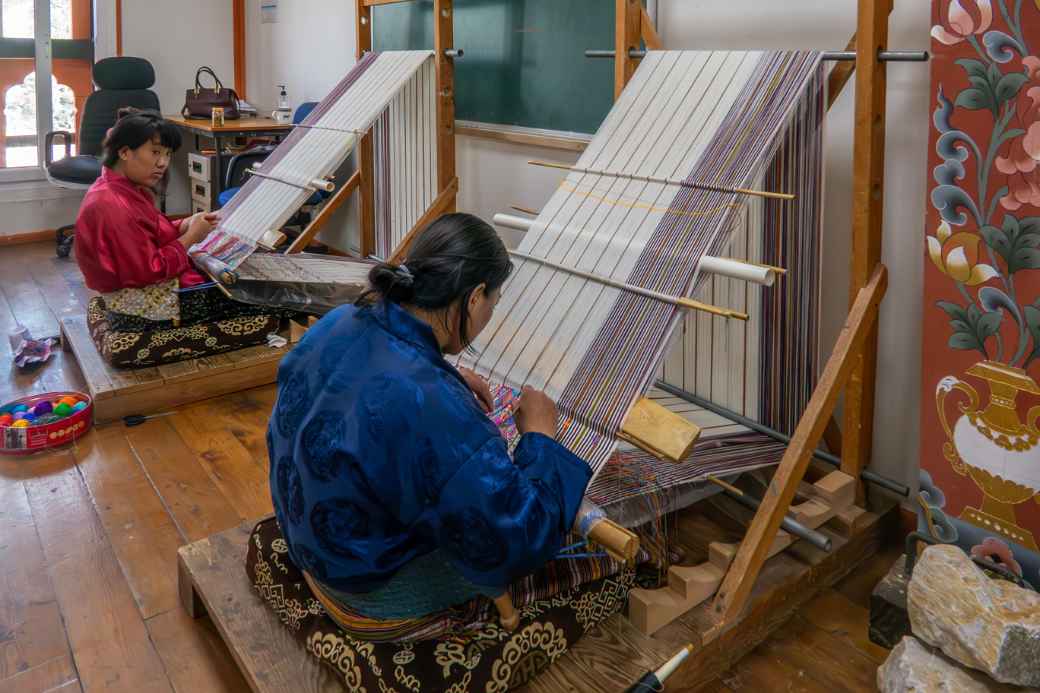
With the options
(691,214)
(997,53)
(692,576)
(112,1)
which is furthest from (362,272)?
(112,1)

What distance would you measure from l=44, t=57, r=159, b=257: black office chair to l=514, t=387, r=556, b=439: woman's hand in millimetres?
4344

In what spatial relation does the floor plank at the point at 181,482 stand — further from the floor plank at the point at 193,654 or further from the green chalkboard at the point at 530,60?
the green chalkboard at the point at 530,60

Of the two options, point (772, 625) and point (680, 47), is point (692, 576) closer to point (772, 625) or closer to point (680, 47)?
point (772, 625)

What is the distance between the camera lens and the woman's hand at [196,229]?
3.16 meters

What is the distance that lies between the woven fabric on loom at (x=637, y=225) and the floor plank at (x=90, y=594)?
0.89 m

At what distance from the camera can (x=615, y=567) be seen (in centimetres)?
163

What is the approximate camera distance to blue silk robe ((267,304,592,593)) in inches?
45.3

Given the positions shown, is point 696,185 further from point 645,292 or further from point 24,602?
point 24,602

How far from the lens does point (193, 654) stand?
1.72 meters

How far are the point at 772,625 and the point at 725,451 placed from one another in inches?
15.1

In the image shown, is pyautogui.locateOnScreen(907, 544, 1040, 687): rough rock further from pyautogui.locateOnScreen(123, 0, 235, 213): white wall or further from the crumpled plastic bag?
pyautogui.locateOnScreen(123, 0, 235, 213): white wall

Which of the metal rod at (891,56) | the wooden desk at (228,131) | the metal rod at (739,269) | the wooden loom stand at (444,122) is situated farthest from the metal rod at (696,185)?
the wooden desk at (228,131)

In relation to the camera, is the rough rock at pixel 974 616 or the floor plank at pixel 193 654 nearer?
the rough rock at pixel 974 616

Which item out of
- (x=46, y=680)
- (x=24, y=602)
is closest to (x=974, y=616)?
(x=46, y=680)
